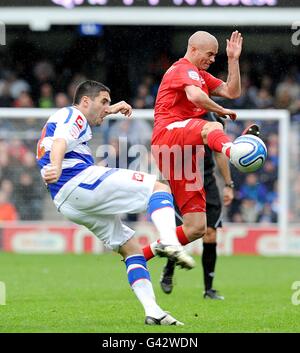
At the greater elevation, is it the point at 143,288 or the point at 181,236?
the point at 181,236

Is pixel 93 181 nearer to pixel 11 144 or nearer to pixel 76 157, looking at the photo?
pixel 76 157

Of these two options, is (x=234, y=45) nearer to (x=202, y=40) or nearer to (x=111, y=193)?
(x=202, y=40)

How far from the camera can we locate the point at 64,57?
69.8ft

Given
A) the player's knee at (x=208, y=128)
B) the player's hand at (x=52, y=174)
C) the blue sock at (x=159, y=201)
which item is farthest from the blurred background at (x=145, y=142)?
the player's hand at (x=52, y=174)

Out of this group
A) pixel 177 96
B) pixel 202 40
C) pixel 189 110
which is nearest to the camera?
pixel 202 40

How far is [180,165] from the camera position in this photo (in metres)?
9.86

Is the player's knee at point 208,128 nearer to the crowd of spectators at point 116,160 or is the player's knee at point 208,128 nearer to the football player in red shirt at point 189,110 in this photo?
the football player in red shirt at point 189,110

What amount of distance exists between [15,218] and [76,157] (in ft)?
33.0

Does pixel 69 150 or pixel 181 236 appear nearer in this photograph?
pixel 69 150

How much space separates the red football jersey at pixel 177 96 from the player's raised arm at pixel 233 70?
16cm

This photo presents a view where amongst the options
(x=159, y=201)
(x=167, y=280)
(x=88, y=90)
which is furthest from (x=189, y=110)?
(x=159, y=201)

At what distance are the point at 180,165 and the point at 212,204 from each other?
1.08 m

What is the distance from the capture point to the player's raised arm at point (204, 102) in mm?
9250

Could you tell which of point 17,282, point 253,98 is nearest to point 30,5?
point 253,98
